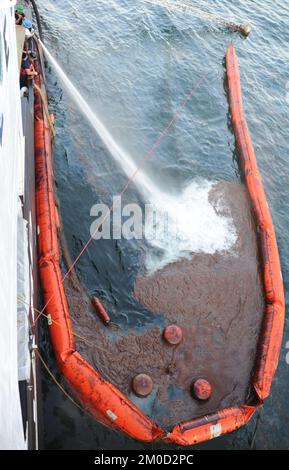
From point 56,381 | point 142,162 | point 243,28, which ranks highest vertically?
point 243,28

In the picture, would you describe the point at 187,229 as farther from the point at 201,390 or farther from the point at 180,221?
the point at 201,390

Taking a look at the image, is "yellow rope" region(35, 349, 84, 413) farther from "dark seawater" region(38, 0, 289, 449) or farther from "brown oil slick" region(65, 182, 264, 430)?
"brown oil slick" region(65, 182, 264, 430)

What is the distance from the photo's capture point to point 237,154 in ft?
62.8

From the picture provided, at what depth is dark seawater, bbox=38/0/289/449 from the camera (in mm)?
11367

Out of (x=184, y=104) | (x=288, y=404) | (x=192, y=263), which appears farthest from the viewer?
(x=184, y=104)

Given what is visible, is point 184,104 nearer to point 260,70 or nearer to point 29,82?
point 260,70

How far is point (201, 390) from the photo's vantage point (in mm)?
11109

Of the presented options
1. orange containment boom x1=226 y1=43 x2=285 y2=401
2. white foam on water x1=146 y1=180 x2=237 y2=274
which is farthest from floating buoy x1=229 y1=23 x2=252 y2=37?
white foam on water x1=146 y1=180 x2=237 y2=274

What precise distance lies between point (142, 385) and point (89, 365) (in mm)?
1657

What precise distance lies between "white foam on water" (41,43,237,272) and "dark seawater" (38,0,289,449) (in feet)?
1.86

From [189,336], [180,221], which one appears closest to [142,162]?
[180,221]
